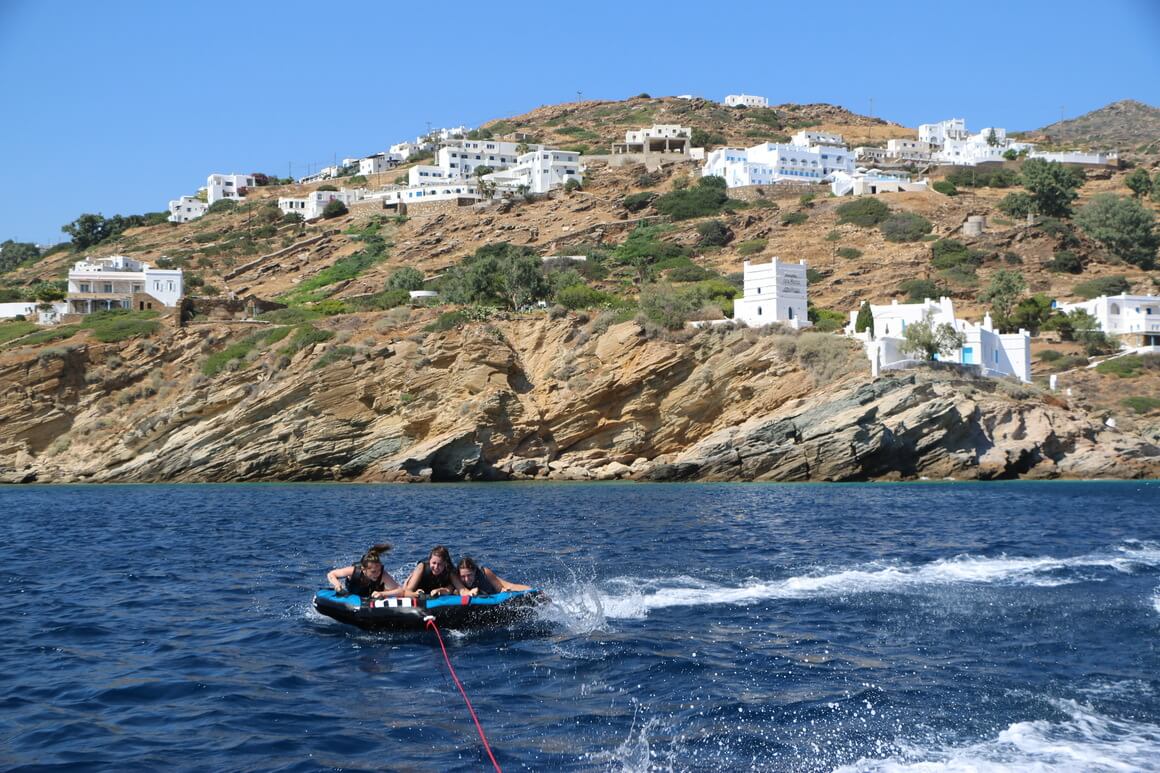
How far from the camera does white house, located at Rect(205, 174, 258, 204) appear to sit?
133 meters

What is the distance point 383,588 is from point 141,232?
110 metres

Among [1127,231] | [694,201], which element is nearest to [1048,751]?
[1127,231]

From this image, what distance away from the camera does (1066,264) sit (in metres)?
82.2

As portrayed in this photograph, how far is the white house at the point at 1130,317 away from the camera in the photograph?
68812 mm

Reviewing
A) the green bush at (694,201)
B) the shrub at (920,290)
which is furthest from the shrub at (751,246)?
the shrub at (920,290)

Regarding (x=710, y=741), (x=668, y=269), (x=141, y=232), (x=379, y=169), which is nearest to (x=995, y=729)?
(x=710, y=741)

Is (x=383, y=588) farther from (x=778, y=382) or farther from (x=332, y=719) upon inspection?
(x=778, y=382)

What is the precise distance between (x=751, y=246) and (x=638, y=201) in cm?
1803

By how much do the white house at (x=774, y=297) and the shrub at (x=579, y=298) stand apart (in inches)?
353

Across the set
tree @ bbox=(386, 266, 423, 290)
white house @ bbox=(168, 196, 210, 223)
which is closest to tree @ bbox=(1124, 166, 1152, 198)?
tree @ bbox=(386, 266, 423, 290)

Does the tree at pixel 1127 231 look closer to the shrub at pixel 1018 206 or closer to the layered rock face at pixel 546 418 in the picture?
the shrub at pixel 1018 206

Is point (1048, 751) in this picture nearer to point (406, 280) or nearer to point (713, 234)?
point (406, 280)

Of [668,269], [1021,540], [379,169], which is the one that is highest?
[379,169]

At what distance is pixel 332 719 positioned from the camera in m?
12.3
